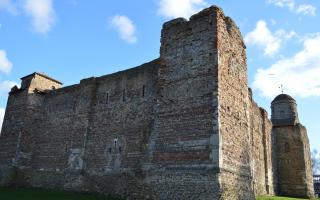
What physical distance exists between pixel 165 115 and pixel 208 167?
9.13ft

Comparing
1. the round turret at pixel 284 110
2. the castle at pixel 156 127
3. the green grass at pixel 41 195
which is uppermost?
the round turret at pixel 284 110

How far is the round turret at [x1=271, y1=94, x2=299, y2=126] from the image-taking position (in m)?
29.3

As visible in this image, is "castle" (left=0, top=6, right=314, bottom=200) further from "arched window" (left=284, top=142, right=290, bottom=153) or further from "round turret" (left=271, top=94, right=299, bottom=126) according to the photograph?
"round turret" (left=271, top=94, right=299, bottom=126)

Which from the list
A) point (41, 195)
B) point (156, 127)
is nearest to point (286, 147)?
point (156, 127)

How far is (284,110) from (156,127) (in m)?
19.7

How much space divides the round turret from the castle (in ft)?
25.3

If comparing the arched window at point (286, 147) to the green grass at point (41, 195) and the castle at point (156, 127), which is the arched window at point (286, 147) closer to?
the castle at point (156, 127)

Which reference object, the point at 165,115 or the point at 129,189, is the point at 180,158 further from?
the point at 129,189

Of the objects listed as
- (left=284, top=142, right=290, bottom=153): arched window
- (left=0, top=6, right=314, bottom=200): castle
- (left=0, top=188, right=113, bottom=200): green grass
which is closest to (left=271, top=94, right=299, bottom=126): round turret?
(left=284, top=142, right=290, bottom=153): arched window

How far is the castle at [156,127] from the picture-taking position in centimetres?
1200

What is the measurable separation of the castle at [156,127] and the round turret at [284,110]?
771 centimetres

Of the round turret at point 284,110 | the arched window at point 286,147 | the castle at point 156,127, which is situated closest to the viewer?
the castle at point 156,127

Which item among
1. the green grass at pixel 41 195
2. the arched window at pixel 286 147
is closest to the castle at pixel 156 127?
the green grass at pixel 41 195

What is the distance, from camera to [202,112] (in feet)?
39.9
